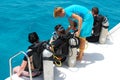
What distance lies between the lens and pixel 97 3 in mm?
15461

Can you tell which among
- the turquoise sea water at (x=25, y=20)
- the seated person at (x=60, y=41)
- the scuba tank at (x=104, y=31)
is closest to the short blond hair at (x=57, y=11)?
the seated person at (x=60, y=41)

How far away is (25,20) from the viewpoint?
1331 centimetres

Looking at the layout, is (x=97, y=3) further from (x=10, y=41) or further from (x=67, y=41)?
(x=67, y=41)

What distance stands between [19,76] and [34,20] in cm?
585

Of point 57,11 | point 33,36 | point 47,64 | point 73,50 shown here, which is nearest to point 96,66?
point 73,50

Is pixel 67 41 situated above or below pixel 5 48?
above

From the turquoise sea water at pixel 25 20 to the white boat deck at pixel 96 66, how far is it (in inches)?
105

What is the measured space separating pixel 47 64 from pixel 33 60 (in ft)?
1.30

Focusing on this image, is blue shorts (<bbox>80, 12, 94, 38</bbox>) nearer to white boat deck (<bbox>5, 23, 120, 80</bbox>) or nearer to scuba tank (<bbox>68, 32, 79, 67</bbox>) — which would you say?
scuba tank (<bbox>68, 32, 79, 67</bbox>)

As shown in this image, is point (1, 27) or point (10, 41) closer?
point (10, 41)

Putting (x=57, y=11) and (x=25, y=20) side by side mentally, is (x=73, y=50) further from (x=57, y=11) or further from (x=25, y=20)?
(x=25, y=20)

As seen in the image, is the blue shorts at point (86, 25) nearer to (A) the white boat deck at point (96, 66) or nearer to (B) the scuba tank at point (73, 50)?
(B) the scuba tank at point (73, 50)

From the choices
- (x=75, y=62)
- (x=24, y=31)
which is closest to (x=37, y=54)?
(x=75, y=62)

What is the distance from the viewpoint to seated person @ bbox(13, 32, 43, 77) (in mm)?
7281
